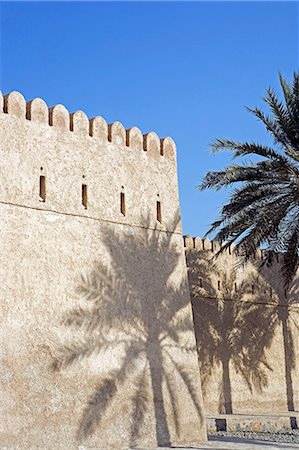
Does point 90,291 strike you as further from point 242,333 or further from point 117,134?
point 242,333

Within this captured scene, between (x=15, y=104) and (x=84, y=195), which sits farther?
(x=84, y=195)

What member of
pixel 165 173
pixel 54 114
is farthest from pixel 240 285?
pixel 54 114

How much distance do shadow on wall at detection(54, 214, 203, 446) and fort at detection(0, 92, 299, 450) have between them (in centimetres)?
2

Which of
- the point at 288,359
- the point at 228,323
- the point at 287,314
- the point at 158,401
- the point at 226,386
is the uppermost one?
the point at 287,314

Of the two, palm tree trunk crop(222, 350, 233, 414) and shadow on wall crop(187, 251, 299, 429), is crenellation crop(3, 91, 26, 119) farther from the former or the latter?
palm tree trunk crop(222, 350, 233, 414)

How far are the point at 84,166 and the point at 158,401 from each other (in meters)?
3.22

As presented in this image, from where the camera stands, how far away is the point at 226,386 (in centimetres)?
1548

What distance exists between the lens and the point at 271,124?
41.6ft

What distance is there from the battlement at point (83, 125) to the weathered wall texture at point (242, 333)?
4.07 metres

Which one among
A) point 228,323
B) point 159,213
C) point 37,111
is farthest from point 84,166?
point 228,323

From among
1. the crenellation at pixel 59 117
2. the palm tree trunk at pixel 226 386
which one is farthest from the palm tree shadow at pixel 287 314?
the crenellation at pixel 59 117

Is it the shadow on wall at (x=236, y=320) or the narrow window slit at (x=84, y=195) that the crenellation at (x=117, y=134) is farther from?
the shadow on wall at (x=236, y=320)

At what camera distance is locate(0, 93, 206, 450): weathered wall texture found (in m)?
9.09

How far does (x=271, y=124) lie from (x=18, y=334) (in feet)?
18.9
